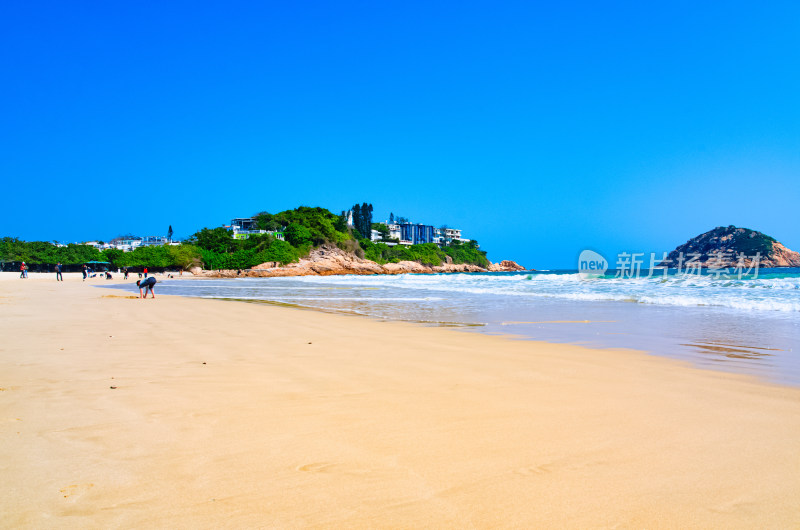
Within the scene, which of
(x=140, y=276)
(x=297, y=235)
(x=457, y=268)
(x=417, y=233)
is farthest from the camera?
(x=417, y=233)

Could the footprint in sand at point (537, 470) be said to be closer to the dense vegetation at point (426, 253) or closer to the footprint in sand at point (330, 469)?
the footprint in sand at point (330, 469)

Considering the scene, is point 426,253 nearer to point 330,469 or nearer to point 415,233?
point 415,233

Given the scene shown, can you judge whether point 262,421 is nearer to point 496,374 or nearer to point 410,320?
point 496,374

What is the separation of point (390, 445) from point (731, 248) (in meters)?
122

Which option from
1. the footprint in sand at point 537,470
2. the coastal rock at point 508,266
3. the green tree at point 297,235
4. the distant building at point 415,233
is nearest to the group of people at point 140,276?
the footprint in sand at point 537,470

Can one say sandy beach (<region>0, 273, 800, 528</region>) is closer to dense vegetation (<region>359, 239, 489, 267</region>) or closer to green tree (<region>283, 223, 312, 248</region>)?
green tree (<region>283, 223, 312, 248</region>)

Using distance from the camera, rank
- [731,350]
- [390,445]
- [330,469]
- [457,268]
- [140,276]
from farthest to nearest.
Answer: [457,268] → [140,276] → [731,350] → [390,445] → [330,469]

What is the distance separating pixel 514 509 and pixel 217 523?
3.65ft

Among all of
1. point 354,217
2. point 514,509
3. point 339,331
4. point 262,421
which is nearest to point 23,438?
point 262,421

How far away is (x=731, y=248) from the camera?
332 ft

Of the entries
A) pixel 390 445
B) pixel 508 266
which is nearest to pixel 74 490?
pixel 390 445

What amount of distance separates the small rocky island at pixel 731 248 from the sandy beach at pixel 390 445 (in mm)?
107596

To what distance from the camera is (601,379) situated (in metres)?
4.32

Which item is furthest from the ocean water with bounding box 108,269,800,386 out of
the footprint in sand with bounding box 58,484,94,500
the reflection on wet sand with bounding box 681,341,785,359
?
the footprint in sand with bounding box 58,484,94,500
